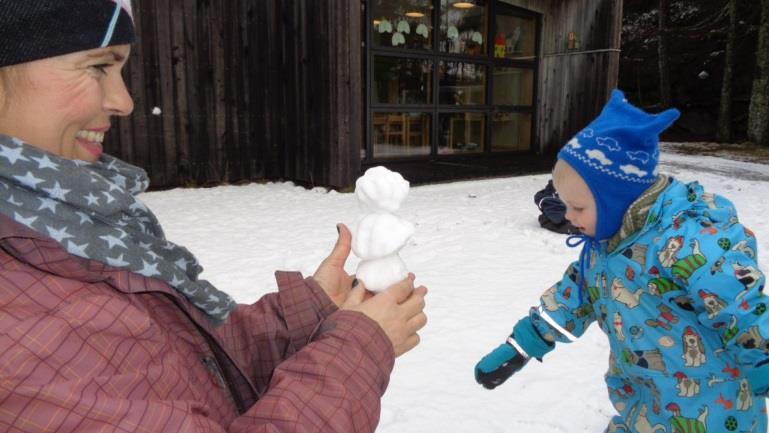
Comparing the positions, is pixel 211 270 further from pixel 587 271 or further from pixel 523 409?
pixel 587 271

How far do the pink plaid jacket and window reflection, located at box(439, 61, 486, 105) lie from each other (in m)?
9.38

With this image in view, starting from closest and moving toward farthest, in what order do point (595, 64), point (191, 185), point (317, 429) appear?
point (317, 429)
point (191, 185)
point (595, 64)

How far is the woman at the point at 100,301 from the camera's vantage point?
693 millimetres

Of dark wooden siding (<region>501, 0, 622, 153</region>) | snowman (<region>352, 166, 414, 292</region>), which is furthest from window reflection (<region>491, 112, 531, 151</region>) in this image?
snowman (<region>352, 166, 414, 292</region>)

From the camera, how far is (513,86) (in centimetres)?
1121

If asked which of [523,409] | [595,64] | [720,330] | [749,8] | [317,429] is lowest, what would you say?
[523,409]

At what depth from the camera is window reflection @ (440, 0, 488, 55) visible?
32.6 ft

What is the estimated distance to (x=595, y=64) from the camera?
1027 centimetres

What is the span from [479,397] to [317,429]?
1.91 m

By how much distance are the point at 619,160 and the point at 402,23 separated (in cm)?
807

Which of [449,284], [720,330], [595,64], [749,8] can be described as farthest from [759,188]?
[749,8]

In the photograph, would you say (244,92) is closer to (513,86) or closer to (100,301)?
(513,86)

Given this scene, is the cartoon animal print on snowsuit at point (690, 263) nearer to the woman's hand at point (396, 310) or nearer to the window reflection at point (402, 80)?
the woman's hand at point (396, 310)

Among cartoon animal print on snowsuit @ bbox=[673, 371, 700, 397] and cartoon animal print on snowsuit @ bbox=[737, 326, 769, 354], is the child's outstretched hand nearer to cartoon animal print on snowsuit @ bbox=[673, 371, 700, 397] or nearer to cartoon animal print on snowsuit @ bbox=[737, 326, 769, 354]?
cartoon animal print on snowsuit @ bbox=[673, 371, 700, 397]
